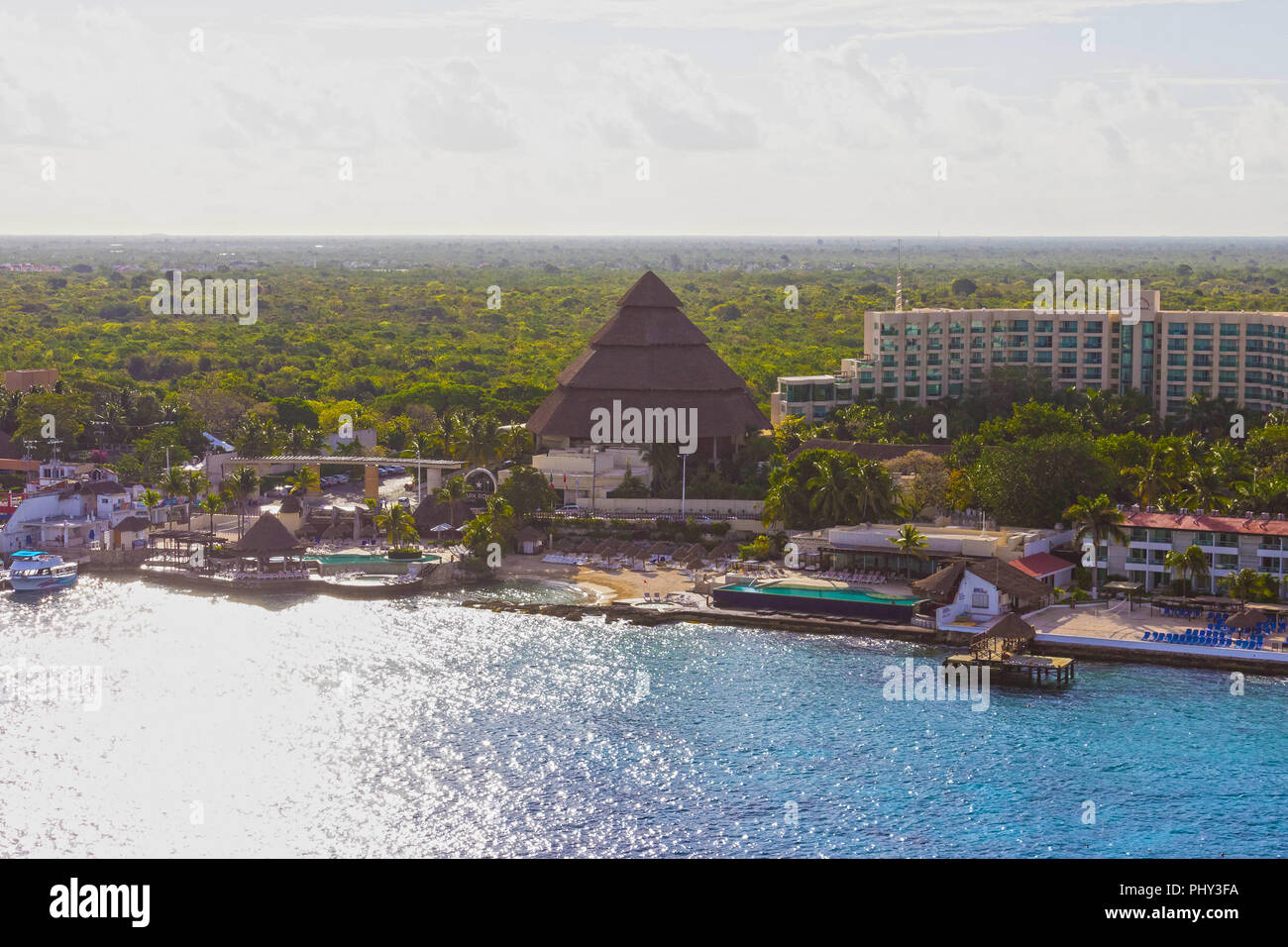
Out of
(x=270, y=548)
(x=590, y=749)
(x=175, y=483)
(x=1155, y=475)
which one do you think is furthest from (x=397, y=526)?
(x=1155, y=475)

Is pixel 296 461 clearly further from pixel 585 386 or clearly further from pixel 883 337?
pixel 883 337

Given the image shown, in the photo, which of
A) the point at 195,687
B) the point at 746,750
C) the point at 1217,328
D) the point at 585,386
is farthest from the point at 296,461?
the point at 1217,328

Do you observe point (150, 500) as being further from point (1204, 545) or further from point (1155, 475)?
point (1204, 545)

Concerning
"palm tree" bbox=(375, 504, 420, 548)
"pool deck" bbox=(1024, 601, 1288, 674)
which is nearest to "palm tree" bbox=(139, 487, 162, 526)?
"palm tree" bbox=(375, 504, 420, 548)

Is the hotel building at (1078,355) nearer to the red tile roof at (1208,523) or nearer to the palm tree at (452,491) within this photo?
the palm tree at (452,491)

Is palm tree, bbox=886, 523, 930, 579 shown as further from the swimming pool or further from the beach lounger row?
the beach lounger row
